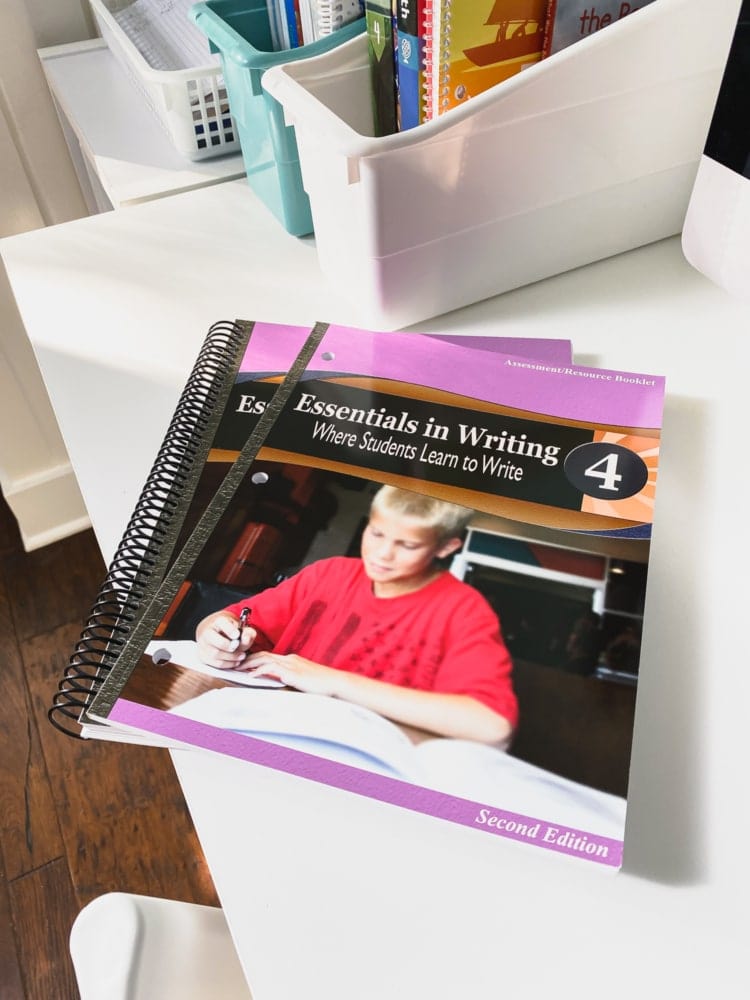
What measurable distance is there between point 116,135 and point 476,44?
0.45 meters

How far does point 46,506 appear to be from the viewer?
1.36 m

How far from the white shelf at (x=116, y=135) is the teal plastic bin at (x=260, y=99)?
3.0 inches

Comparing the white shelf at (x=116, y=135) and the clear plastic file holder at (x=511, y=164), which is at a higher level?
the white shelf at (x=116, y=135)

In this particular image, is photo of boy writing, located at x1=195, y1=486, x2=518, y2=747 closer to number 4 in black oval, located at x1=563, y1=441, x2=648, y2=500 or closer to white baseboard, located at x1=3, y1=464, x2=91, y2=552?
number 4 in black oval, located at x1=563, y1=441, x2=648, y2=500

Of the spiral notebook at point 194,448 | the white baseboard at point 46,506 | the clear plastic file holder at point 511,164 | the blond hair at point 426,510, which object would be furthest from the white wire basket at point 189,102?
the white baseboard at point 46,506

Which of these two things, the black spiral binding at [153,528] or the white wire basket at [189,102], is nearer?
the black spiral binding at [153,528]

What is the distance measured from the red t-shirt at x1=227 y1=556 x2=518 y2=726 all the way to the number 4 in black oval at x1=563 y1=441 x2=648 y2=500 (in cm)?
10

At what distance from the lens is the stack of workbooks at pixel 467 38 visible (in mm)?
485

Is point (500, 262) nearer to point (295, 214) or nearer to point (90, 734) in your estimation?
point (295, 214)

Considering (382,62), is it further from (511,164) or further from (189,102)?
(189,102)

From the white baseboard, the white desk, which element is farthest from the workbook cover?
the white baseboard

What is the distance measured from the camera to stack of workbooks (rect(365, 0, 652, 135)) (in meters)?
0.48

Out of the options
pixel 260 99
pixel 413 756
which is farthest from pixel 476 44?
pixel 413 756

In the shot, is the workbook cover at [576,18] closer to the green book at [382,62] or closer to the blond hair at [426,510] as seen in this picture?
the green book at [382,62]
